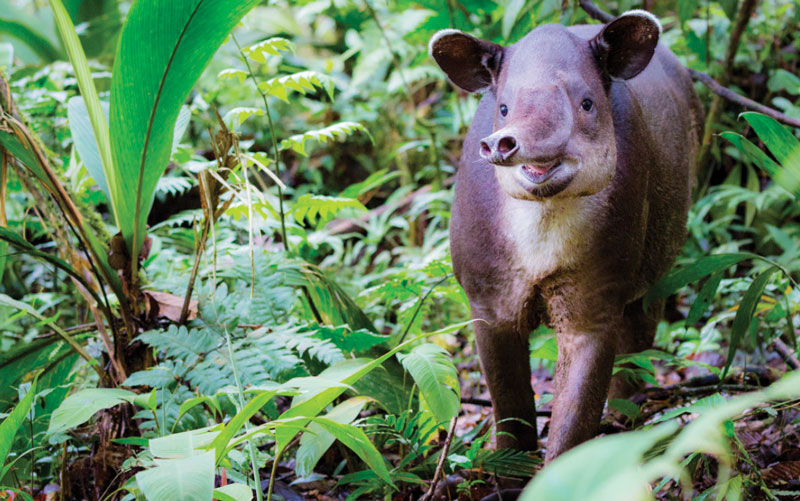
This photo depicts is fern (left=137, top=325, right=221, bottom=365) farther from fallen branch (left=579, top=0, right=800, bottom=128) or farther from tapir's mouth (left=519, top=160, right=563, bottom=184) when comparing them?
fallen branch (left=579, top=0, right=800, bottom=128)

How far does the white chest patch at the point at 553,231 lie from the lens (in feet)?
8.35

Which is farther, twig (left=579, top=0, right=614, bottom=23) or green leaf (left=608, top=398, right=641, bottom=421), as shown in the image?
twig (left=579, top=0, right=614, bottom=23)

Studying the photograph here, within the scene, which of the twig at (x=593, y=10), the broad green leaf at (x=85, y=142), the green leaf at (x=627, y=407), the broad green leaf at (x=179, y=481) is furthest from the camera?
the twig at (x=593, y=10)

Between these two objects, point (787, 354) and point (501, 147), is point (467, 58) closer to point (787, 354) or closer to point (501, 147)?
point (501, 147)

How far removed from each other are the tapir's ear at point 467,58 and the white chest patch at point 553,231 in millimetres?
514

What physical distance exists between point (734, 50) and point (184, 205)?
4.82m

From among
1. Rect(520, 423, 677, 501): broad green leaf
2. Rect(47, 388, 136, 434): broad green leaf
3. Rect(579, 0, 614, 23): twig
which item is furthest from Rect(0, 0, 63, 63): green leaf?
Rect(520, 423, 677, 501): broad green leaf

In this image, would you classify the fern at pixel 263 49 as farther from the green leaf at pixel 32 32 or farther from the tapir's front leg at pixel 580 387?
the green leaf at pixel 32 32

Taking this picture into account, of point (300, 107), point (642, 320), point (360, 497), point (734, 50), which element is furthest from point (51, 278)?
point (734, 50)

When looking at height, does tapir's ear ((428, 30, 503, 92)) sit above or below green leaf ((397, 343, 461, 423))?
above

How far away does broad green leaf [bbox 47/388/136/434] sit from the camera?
2.15 meters

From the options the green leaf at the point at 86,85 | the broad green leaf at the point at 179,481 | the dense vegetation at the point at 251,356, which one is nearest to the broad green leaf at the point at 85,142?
the dense vegetation at the point at 251,356

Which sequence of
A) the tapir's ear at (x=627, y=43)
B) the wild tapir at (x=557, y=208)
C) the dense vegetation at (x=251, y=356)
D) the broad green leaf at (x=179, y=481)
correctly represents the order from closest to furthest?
the broad green leaf at (x=179, y=481)
the dense vegetation at (x=251, y=356)
the wild tapir at (x=557, y=208)
the tapir's ear at (x=627, y=43)

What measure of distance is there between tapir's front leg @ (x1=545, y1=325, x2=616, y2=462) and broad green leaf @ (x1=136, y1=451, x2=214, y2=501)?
130 centimetres
